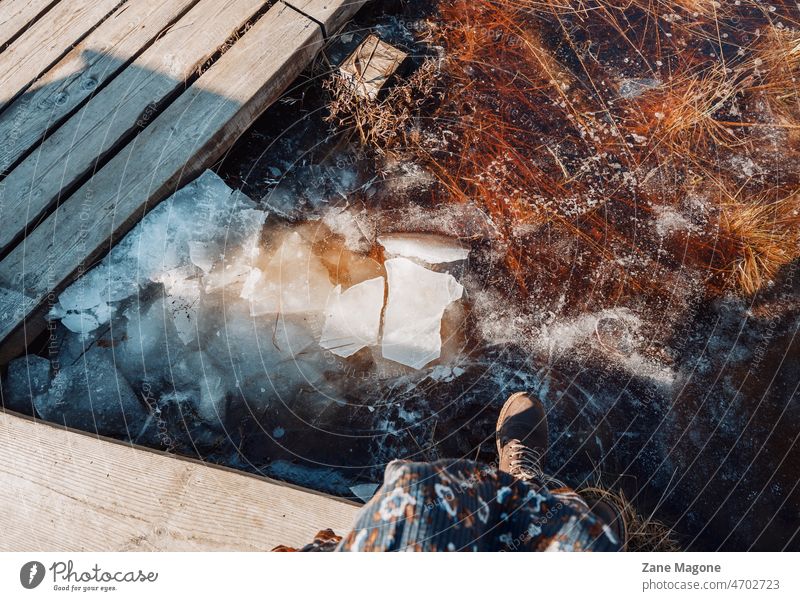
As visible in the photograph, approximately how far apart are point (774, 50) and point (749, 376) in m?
2.22

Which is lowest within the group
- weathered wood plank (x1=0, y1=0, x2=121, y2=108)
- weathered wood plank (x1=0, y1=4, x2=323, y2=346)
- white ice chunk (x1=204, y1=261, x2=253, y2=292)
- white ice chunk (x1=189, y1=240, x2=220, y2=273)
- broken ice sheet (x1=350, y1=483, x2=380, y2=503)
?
broken ice sheet (x1=350, y1=483, x2=380, y2=503)

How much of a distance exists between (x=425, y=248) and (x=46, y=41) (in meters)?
2.45

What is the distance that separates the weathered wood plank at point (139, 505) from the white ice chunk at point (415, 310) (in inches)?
33.1

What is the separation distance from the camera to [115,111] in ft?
9.06

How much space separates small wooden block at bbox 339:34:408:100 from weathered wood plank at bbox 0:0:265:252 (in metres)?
0.64

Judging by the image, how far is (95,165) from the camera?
2678 millimetres

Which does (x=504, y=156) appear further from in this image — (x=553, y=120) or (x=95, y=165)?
(x=95, y=165)

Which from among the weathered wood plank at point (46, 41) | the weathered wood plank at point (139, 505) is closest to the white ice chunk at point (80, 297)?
the weathered wood plank at point (139, 505)

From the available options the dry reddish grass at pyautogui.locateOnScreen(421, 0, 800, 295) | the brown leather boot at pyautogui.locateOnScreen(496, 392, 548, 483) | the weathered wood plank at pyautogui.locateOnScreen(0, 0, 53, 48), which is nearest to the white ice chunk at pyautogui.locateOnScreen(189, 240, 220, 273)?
the dry reddish grass at pyautogui.locateOnScreen(421, 0, 800, 295)

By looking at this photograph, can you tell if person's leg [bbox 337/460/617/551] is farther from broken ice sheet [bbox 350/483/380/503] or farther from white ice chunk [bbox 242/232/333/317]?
white ice chunk [bbox 242/232/333/317]

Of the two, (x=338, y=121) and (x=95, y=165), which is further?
(x=338, y=121)

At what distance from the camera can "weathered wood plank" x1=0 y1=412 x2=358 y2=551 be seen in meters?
2.18
